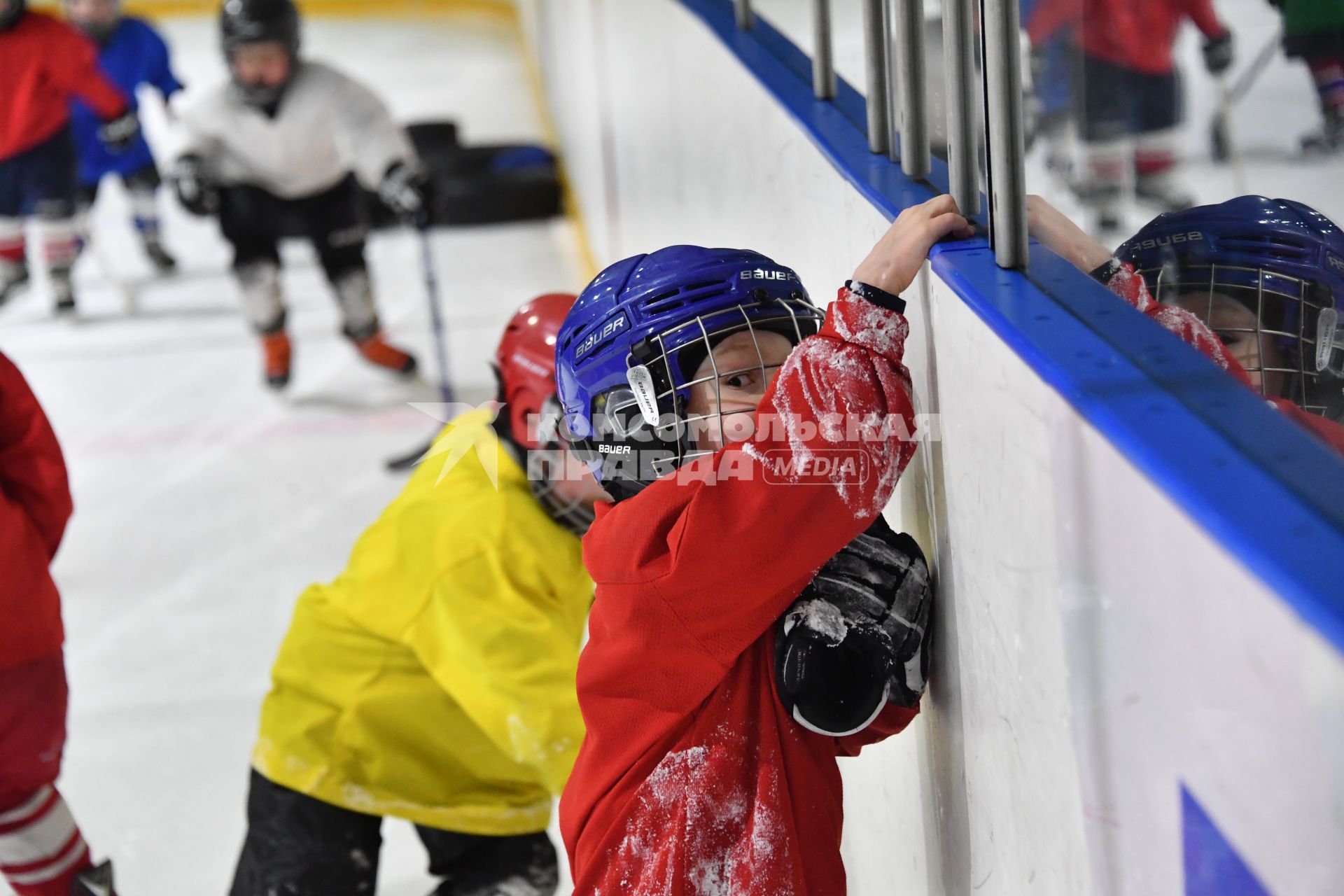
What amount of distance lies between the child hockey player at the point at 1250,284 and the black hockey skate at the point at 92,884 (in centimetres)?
149

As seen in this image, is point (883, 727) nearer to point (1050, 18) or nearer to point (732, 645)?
point (732, 645)

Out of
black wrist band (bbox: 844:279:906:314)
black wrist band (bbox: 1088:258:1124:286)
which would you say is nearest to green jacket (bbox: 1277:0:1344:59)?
black wrist band (bbox: 1088:258:1124:286)

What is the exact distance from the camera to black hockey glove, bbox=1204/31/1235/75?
142 cm

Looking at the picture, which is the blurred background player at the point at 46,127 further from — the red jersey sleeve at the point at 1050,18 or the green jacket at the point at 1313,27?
the green jacket at the point at 1313,27

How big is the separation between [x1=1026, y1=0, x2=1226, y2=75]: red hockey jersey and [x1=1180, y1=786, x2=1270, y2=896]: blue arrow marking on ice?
1.08 metres

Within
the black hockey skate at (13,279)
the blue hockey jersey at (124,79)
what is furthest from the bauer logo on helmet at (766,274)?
the blue hockey jersey at (124,79)

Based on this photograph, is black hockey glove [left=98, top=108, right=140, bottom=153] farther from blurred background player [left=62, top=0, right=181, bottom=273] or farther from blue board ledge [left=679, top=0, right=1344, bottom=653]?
blue board ledge [left=679, top=0, right=1344, bottom=653]

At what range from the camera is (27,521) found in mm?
1671

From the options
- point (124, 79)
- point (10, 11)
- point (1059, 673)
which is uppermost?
point (10, 11)

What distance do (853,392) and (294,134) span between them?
3.41m

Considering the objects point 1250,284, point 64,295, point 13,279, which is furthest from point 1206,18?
point 13,279

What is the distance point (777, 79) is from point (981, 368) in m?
0.86

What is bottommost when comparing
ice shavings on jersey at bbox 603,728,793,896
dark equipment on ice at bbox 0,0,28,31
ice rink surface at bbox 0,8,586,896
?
ice rink surface at bbox 0,8,586,896

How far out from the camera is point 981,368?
82cm
